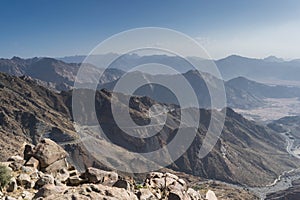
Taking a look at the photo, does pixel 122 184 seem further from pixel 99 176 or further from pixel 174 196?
pixel 174 196

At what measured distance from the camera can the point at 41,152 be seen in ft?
82.7

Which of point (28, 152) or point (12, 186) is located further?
point (28, 152)

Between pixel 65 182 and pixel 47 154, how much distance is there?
3.42 meters

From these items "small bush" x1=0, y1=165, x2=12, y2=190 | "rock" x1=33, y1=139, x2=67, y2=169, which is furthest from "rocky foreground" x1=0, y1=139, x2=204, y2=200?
"small bush" x1=0, y1=165, x2=12, y2=190

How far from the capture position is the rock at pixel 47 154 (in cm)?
2502

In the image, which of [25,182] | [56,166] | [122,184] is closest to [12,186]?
[25,182]

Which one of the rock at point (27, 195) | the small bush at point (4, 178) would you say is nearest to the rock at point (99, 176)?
the rock at point (27, 195)

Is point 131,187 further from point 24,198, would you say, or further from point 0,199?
point 0,199

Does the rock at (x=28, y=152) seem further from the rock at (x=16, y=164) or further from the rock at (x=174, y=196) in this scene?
the rock at (x=174, y=196)

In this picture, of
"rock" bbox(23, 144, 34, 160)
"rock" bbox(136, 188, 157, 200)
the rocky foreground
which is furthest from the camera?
"rock" bbox(23, 144, 34, 160)

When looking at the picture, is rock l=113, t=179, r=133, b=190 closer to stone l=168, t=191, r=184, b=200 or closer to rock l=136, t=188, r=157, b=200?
rock l=136, t=188, r=157, b=200

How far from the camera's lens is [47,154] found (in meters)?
25.2

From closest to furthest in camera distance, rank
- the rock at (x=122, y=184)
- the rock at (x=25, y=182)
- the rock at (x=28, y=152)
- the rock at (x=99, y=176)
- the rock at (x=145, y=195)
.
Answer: the rock at (x=145, y=195), the rock at (x=25, y=182), the rock at (x=122, y=184), the rock at (x=99, y=176), the rock at (x=28, y=152)

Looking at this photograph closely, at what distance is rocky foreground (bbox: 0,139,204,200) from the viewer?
1780 centimetres
